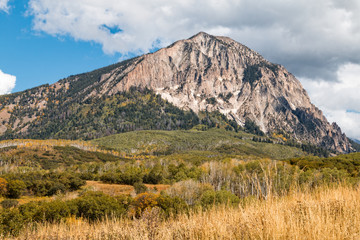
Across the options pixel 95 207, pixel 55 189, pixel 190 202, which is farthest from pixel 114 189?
pixel 95 207

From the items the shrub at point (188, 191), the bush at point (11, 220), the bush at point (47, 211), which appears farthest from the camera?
the shrub at point (188, 191)

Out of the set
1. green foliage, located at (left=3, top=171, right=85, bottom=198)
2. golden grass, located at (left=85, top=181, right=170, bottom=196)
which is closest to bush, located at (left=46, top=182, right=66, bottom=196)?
green foliage, located at (left=3, top=171, right=85, bottom=198)

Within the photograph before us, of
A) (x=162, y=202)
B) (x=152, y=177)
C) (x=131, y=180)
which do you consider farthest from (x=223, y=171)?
(x=162, y=202)

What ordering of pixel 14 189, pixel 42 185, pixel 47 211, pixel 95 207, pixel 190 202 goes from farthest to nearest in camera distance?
pixel 42 185 → pixel 14 189 → pixel 190 202 → pixel 95 207 → pixel 47 211

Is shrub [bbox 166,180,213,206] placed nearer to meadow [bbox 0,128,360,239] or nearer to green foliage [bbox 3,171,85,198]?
meadow [bbox 0,128,360,239]

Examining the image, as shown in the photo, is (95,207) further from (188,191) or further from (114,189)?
(114,189)

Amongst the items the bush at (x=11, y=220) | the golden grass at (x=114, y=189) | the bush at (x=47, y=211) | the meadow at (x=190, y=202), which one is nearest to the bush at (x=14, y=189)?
the meadow at (x=190, y=202)

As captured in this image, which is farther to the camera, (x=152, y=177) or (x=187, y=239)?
(x=152, y=177)

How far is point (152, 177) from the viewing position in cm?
9044

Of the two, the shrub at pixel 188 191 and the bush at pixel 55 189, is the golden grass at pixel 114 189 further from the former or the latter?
the shrub at pixel 188 191

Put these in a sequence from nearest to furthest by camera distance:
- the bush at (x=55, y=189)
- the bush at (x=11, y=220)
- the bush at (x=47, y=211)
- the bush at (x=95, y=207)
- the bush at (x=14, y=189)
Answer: the bush at (x=11, y=220) < the bush at (x=47, y=211) < the bush at (x=95, y=207) < the bush at (x=14, y=189) < the bush at (x=55, y=189)

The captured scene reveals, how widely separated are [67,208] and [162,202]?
14.7m

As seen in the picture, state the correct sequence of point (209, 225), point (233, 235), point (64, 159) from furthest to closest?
point (64, 159)
point (209, 225)
point (233, 235)

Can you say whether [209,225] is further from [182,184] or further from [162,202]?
[182,184]
